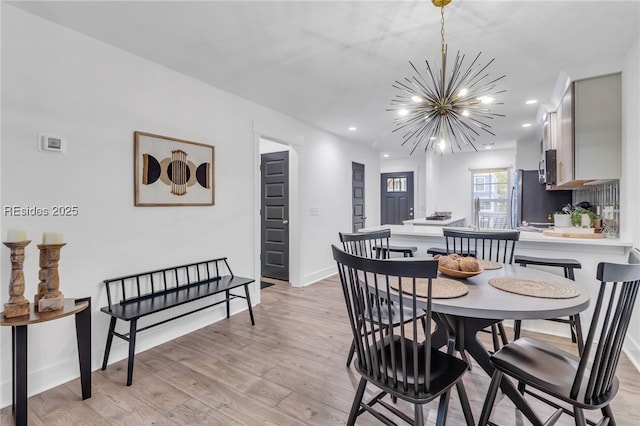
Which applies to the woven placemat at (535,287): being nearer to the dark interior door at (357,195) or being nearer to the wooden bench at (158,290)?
the wooden bench at (158,290)

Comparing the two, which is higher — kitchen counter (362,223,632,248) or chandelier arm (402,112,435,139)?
chandelier arm (402,112,435,139)

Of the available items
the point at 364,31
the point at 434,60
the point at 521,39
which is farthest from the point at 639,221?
the point at 364,31

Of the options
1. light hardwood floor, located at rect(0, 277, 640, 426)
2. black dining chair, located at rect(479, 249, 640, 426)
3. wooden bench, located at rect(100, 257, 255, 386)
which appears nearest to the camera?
black dining chair, located at rect(479, 249, 640, 426)

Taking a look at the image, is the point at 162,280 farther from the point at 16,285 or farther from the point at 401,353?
the point at 401,353

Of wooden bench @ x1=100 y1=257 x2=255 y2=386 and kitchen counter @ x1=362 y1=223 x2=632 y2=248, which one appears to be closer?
wooden bench @ x1=100 y1=257 x2=255 y2=386

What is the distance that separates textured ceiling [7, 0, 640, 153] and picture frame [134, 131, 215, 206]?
70 cm

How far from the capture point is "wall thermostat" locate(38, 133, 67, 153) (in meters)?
2.07

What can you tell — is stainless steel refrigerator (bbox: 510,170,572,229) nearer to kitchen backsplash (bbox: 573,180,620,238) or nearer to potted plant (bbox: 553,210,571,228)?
kitchen backsplash (bbox: 573,180,620,238)

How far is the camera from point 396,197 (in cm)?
824

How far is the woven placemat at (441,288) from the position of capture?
1.46m

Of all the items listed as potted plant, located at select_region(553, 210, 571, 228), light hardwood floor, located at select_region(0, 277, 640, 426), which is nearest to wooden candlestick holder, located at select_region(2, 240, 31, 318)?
light hardwood floor, located at select_region(0, 277, 640, 426)

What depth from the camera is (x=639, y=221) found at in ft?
7.77

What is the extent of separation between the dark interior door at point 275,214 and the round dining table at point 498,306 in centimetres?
317

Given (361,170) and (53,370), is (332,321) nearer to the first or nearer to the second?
(53,370)
